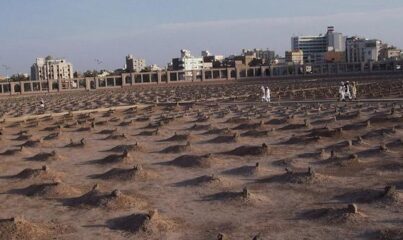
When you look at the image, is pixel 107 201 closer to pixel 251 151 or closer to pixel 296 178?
pixel 296 178

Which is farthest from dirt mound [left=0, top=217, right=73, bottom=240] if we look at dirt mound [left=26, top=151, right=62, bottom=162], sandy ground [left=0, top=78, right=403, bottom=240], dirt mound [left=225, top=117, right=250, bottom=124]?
dirt mound [left=225, top=117, right=250, bottom=124]

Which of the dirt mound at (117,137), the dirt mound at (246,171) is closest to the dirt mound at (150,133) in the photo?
the dirt mound at (117,137)

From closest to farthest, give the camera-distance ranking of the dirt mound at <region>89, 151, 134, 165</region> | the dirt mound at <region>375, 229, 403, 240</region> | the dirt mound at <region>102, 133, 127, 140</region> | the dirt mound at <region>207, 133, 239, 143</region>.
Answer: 1. the dirt mound at <region>375, 229, 403, 240</region>
2. the dirt mound at <region>89, 151, 134, 165</region>
3. the dirt mound at <region>207, 133, 239, 143</region>
4. the dirt mound at <region>102, 133, 127, 140</region>

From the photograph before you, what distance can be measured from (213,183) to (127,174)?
264 cm

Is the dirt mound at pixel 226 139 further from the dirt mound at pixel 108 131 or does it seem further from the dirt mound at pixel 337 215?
the dirt mound at pixel 337 215

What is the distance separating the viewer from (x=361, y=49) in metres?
151

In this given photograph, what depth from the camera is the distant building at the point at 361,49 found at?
144950 millimetres

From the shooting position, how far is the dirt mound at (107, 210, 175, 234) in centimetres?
1024

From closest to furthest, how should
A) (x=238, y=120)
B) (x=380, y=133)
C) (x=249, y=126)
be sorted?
(x=380, y=133), (x=249, y=126), (x=238, y=120)

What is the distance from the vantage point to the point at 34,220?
11438mm

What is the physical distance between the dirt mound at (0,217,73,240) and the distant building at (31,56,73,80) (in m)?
145

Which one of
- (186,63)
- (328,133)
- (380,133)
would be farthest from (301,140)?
(186,63)

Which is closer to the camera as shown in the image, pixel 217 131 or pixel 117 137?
pixel 117 137

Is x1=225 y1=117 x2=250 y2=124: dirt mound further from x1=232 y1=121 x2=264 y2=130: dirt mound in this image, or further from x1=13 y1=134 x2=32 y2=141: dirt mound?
x1=13 y1=134 x2=32 y2=141: dirt mound
